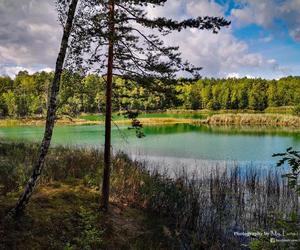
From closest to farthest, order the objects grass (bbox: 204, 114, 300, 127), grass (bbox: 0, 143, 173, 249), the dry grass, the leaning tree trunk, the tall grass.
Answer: the leaning tree trunk
the dry grass
grass (bbox: 0, 143, 173, 249)
the tall grass
grass (bbox: 204, 114, 300, 127)

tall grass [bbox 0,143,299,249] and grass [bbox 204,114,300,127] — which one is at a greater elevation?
grass [bbox 204,114,300,127]

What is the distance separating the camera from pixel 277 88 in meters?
113

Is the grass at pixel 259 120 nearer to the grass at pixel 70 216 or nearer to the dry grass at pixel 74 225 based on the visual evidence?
the grass at pixel 70 216

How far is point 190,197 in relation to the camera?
496 inches

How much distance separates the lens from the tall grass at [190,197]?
34.5 ft

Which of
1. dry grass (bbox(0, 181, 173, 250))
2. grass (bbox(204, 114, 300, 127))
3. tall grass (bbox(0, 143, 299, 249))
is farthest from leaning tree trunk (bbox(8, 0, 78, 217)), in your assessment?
grass (bbox(204, 114, 300, 127))

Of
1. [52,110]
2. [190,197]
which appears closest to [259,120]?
[190,197]

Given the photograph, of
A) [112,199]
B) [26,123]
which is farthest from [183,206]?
[26,123]

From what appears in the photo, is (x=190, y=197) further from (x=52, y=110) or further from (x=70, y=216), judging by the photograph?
(x=52, y=110)

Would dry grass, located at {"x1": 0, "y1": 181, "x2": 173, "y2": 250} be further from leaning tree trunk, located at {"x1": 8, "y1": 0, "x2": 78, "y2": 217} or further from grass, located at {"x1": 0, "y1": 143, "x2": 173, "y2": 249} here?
leaning tree trunk, located at {"x1": 8, "y1": 0, "x2": 78, "y2": 217}

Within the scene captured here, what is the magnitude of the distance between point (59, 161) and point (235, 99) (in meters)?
99.0

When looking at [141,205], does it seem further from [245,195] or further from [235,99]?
[235,99]

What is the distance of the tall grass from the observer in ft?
34.5

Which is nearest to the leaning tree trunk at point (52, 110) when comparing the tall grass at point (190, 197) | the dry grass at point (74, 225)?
the dry grass at point (74, 225)
